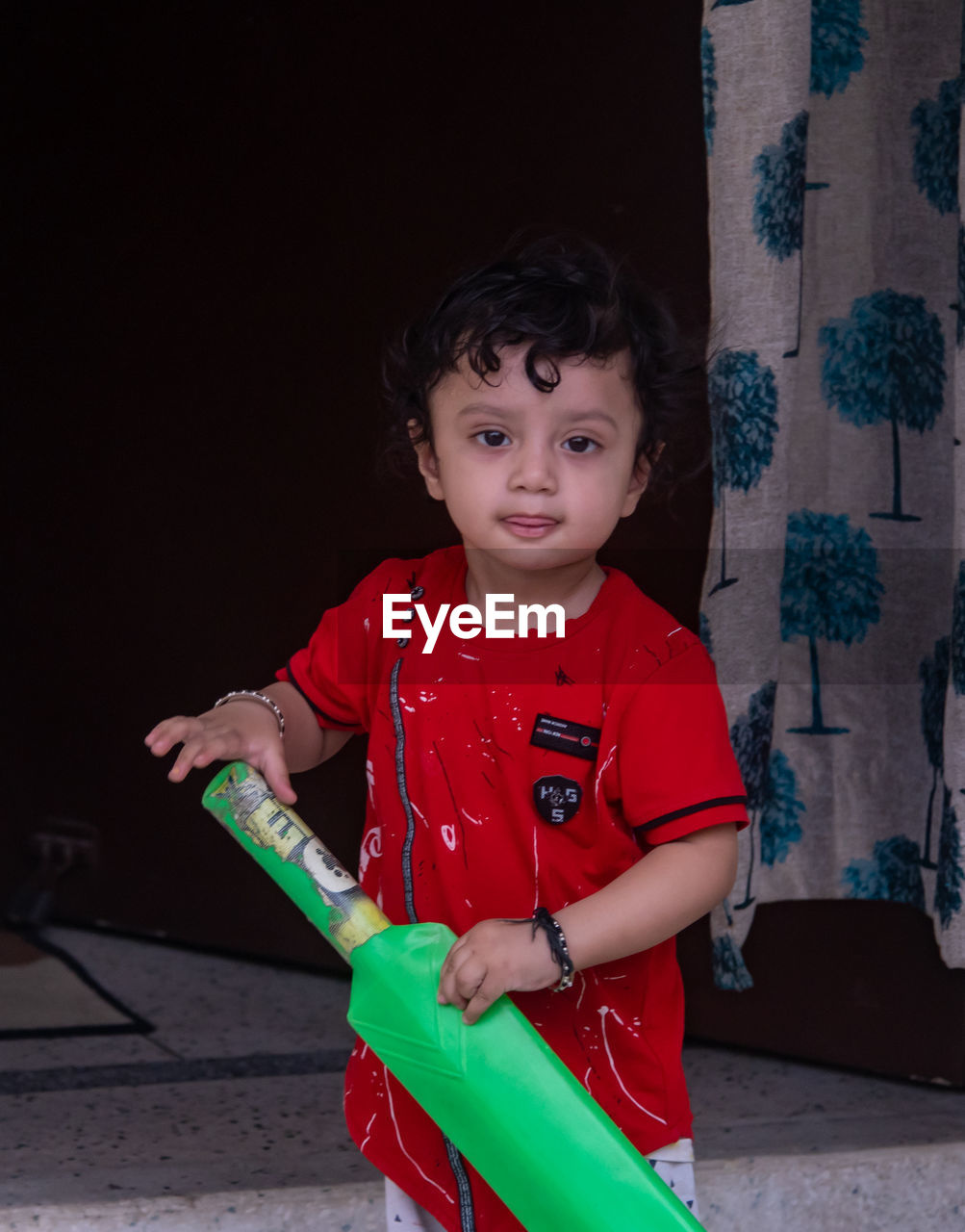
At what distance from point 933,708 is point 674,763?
73 centimetres

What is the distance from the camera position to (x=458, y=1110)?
886 mm

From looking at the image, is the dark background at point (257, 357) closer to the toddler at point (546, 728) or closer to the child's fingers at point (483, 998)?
the toddler at point (546, 728)

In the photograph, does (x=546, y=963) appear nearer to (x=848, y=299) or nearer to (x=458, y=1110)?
(x=458, y=1110)

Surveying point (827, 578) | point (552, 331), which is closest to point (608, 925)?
point (552, 331)

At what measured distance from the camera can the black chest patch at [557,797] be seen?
38.1 inches

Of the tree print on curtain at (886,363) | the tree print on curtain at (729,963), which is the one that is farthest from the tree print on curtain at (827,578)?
the tree print on curtain at (729,963)

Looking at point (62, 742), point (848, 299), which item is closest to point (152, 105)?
point (62, 742)

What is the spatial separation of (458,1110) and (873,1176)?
749mm

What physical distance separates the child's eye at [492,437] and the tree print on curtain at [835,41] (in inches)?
30.2

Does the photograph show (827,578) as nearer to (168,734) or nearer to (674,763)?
(674,763)

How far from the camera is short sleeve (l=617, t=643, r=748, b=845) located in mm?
919

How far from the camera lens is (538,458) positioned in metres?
0.94

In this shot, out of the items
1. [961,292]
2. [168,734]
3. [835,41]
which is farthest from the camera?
[835,41]

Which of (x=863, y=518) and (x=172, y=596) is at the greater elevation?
(x=863, y=518)
